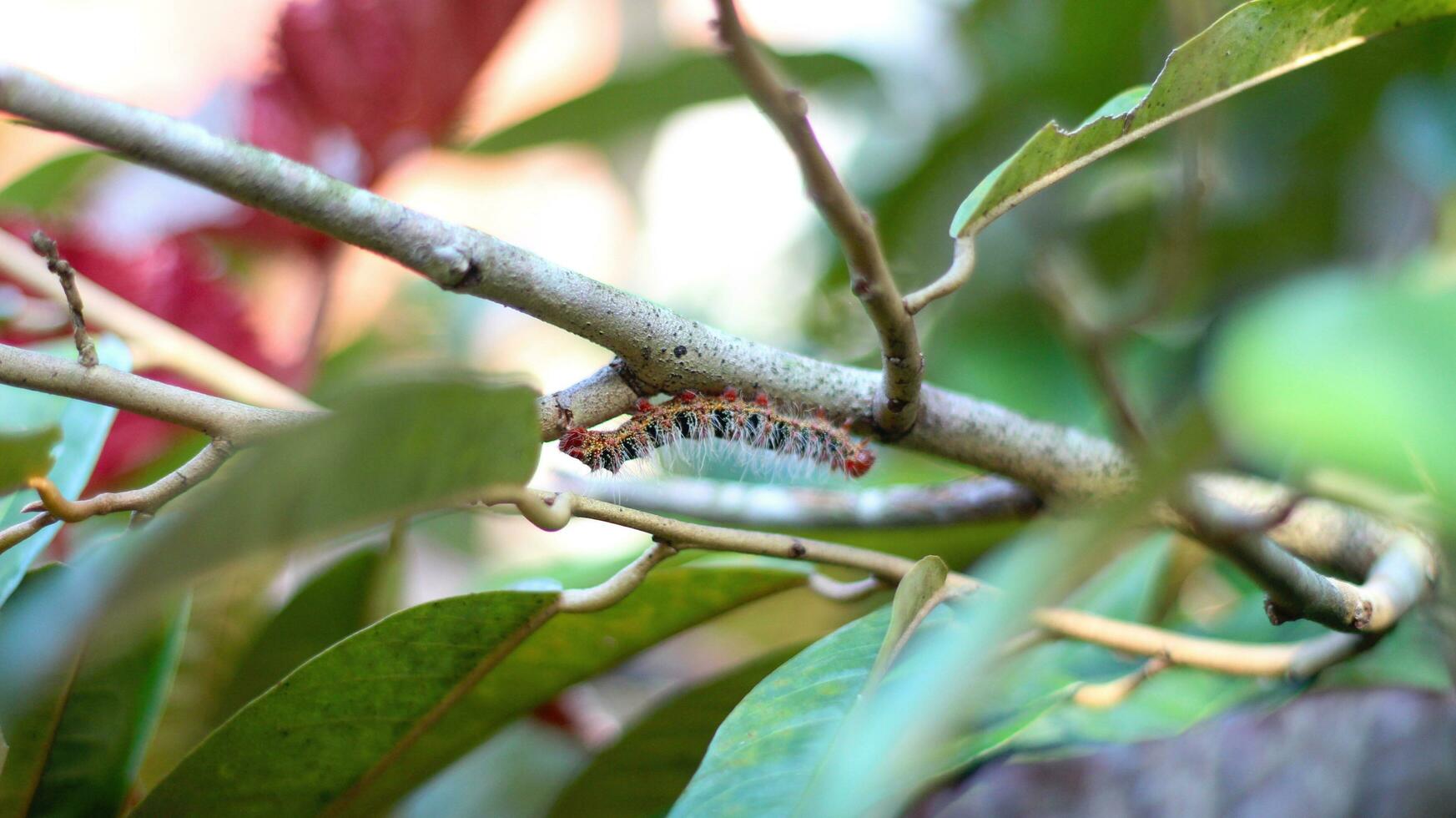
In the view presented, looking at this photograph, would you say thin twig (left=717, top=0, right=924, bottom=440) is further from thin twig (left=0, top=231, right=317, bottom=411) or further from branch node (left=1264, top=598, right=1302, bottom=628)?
thin twig (left=0, top=231, right=317, bottom=411)

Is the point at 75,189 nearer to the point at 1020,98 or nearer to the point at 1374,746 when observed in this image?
the point at 1020,98

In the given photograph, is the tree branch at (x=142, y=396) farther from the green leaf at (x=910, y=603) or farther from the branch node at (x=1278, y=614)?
the branch node at (x=1278, y=614)

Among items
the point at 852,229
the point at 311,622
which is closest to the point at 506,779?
the point at 311,622

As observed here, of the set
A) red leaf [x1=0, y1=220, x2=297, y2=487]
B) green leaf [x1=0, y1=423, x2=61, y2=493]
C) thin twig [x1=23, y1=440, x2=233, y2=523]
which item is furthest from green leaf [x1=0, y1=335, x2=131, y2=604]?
red leaf [x1=0, y1=220, x2=297, y2=487]

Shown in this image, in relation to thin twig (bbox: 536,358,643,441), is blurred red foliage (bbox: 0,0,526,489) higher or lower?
higher

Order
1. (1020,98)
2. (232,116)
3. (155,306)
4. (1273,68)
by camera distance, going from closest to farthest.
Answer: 1. (1273,68)
2. (155,306)
3. (232,116)
4. (1020,98)

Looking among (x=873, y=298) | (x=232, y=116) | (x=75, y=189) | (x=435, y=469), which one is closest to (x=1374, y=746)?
(x=873, y=298)
